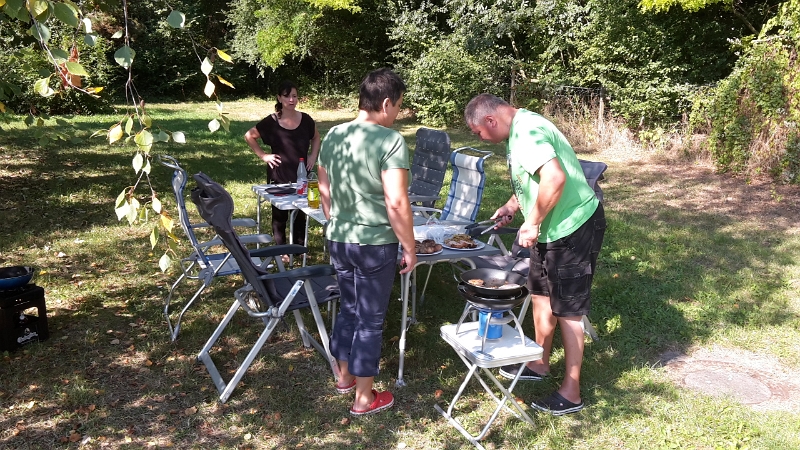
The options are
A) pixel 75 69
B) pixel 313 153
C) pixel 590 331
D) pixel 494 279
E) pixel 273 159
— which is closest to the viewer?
pixel 75 69

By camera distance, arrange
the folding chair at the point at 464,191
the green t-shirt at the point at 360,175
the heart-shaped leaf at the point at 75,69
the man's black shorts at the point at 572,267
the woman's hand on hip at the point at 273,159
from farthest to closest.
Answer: the woman's hand on hip at the point at 273,159 → the folding chair at the point at 464,191 → the man's black shorts at the point at 572,267 → the green t-shirt at the point at 360,175 → the heart-shaped leaf at the point at 75,69

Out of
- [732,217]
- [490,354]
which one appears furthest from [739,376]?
[732,217]

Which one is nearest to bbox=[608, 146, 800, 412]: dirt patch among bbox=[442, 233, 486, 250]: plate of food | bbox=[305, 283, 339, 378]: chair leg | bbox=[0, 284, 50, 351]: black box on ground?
bbox=[442, 233, 486, 250]: plate of food

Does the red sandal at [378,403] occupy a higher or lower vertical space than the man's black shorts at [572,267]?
lower

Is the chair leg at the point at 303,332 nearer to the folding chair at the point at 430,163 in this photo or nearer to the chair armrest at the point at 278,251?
the chair armrest at the point at 278,251

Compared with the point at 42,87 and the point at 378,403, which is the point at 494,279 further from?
the point at 42,87

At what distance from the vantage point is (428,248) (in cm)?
385

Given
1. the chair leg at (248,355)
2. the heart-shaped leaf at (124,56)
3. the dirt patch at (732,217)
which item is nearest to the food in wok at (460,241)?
the chair leg at (248,355)

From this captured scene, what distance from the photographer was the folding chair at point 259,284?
350 cm

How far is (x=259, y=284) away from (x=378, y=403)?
0.93 meters

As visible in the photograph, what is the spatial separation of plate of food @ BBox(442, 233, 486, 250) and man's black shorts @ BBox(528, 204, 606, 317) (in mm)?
584

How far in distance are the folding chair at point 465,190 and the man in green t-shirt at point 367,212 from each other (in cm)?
196

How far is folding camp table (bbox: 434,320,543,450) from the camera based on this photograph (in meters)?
3.20

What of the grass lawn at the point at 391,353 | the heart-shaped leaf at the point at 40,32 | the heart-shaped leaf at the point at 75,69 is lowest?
the grass lawn at the point at 391,353
